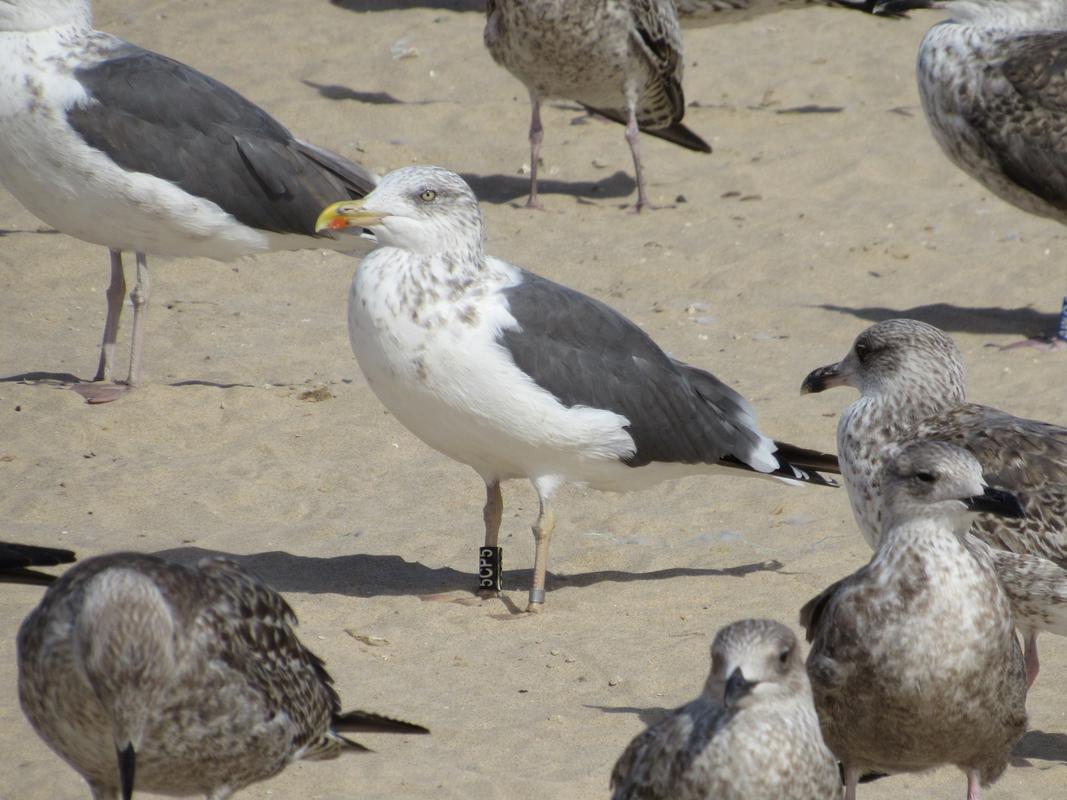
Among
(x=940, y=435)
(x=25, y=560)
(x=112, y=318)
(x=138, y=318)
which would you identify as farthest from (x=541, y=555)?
(x=112, y=318)

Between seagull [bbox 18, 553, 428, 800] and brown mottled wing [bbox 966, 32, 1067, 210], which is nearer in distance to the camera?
seagull [bbox 18, 553, 428, 800]

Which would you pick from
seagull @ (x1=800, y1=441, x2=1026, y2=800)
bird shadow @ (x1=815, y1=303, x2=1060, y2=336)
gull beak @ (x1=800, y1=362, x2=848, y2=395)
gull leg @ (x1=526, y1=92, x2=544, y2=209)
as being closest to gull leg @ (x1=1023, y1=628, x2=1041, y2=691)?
seagull @ (x1=800, y1=441, x2=1026, y2=800)

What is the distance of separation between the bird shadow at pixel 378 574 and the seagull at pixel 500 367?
0.33 metres

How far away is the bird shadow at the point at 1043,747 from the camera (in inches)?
221

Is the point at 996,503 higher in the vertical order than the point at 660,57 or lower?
lower

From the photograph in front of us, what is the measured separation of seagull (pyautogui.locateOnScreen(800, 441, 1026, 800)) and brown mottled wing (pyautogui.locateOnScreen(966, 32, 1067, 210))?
5.50 m

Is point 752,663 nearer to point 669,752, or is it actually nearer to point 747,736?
point 747,736

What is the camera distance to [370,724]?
509 cm

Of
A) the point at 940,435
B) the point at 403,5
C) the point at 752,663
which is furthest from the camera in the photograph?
the point at 403,5

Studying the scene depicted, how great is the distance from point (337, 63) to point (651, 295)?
5.25 metres

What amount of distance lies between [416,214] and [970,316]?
500 centimetres

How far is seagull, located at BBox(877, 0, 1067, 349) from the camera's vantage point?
33.1ft

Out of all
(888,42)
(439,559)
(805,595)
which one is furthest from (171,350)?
(888,42)

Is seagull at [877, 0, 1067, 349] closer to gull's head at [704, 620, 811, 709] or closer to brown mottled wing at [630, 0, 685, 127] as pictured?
brown mottled wing at [630, 0, 685, 127]
